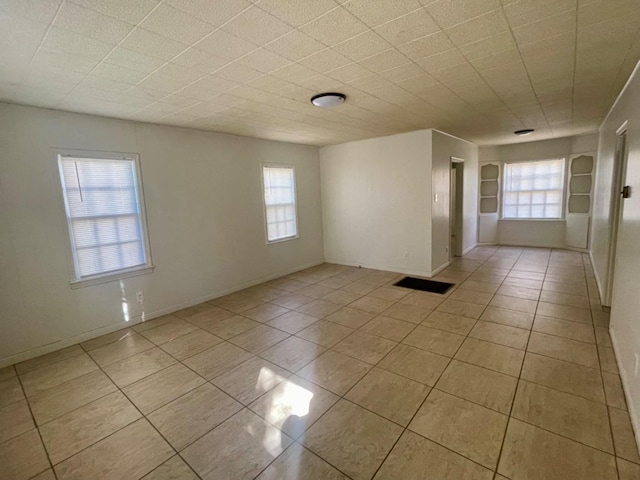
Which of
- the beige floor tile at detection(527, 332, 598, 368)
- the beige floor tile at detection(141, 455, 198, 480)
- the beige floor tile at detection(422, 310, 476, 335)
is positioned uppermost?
the beige floor tile at detection(422, 310, 476, 335)

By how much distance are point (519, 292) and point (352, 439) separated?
363 centimetres

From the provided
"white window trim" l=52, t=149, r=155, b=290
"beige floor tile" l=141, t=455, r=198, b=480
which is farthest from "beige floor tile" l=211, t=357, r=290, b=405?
"white window trim" l=52, t=149, r=155, b=290

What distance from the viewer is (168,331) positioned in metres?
3.55

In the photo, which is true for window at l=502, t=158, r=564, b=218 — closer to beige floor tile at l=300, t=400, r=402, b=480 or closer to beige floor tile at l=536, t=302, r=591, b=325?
beige floor tile at l=536, t=302, r=591, b=325

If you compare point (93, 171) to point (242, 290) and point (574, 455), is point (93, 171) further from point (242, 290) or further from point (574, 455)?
point (574, 455)

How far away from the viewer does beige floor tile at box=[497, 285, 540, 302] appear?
409 centimetres

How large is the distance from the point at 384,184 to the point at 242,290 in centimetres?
317

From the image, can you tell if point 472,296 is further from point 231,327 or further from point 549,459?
point 231,327

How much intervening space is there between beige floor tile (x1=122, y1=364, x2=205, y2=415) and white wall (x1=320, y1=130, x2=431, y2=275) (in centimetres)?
398

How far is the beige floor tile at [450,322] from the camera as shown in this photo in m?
3.23

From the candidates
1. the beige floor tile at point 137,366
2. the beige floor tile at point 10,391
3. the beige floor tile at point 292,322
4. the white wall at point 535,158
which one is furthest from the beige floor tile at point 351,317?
the white wall at point 535,158

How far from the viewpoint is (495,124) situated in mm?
4648

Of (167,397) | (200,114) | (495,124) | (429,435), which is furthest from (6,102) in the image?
(495,124)

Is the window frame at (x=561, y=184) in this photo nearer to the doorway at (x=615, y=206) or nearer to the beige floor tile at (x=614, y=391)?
the doorway at (x=615, y=206)
